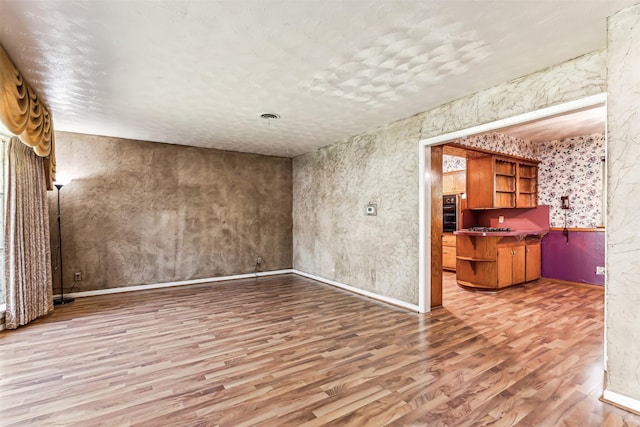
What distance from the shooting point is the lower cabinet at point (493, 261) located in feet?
17.3

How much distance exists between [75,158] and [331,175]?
4.23m

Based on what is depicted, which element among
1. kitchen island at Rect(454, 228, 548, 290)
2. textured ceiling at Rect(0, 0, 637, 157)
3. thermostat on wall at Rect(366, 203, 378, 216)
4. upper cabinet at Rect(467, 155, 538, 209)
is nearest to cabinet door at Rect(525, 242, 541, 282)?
kitchen island at Rect(454, 228, 548, 290)

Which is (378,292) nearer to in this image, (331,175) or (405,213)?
(405,213)

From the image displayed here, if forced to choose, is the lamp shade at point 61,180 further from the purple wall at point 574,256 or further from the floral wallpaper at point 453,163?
the purple wall at point 574,256

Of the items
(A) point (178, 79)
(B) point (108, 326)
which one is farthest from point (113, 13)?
(B) point (108, 326)

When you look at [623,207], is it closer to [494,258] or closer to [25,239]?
[494,258]

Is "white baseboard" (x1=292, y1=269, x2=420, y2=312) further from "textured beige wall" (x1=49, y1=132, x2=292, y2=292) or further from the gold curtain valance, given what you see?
the gold curtain valance

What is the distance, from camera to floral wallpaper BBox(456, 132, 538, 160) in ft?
17.3

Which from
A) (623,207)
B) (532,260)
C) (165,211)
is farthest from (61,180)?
(532,260)

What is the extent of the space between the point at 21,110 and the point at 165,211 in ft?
10.0

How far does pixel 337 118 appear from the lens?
14.2 ft

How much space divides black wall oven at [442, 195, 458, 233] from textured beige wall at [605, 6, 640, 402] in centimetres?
491

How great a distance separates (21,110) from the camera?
2799mm

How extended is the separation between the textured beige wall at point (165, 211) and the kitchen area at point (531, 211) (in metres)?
3.75
